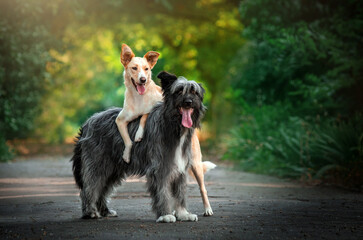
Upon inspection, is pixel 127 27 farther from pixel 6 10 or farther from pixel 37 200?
pixel 37 200

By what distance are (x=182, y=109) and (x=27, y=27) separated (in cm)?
1502

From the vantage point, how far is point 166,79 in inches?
313

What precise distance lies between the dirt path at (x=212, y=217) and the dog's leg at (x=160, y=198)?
6.6 inches

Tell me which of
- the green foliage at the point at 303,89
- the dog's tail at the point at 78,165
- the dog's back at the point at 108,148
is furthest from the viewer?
the green foliage at the point at 303,89

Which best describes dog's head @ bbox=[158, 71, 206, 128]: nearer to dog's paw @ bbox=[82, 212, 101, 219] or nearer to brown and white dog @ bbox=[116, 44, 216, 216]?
brown and white dog @ bbox=[116, 44, 216, 216]

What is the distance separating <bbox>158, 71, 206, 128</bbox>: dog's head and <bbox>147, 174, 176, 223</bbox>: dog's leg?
84cm

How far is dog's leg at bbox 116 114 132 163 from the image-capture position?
8.21 m

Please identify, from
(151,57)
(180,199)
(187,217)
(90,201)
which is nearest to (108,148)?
(90,201)

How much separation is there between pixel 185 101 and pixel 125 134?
3.82 ft

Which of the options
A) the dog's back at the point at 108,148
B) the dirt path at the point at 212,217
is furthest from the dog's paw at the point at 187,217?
the dog's back at the point at 108,148

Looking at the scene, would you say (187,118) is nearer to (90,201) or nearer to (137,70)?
(137,70)

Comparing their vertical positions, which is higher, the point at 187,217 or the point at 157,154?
the point at 157,154

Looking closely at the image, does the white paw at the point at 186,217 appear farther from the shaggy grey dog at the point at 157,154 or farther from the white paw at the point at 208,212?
the white paw at the point at 208,212

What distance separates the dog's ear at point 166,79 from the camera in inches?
311
